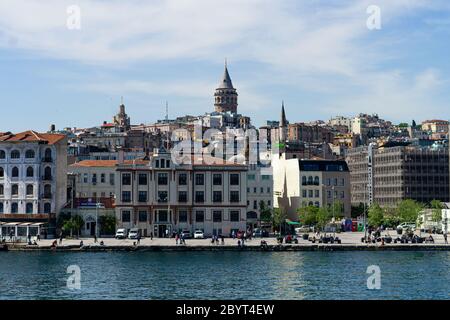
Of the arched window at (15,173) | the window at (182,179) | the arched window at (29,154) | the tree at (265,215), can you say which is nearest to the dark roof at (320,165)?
A: the tree at (265,215)

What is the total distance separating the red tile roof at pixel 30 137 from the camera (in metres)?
91.7

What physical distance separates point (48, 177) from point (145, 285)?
45.7 metres

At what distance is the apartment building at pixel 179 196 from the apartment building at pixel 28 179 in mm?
7349

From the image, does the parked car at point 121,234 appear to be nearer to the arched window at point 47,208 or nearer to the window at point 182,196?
the window at point 182,196

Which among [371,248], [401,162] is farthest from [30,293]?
[401,162]

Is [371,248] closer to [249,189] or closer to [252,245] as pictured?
[252,245]

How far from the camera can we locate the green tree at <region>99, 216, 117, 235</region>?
9150cm

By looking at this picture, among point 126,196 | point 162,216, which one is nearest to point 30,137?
point 126,196

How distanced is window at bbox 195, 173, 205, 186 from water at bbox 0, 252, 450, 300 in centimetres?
1756

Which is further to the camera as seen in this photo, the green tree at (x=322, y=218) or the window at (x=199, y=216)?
the green tree at (x=322, y=218)

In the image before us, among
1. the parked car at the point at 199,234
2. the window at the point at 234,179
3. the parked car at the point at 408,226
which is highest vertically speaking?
the window at the point at 234,179

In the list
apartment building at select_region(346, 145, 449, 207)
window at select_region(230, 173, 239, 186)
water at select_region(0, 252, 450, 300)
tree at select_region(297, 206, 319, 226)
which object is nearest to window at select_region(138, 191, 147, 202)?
window at select_region(230, 173, 239, 186)

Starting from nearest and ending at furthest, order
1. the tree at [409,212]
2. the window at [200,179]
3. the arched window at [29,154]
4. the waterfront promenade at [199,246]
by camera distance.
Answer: the waterfront promenade at [199,246], the arched window at [29,154], the window at [200,179], the tree at [409,212]

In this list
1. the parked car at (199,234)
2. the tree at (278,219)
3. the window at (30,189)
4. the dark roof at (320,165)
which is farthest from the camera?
the dark roof at (320,165)
